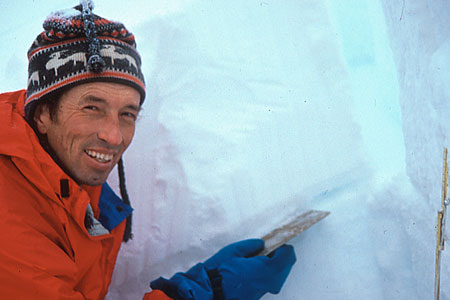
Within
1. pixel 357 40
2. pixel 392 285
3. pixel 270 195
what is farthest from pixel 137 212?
pixel 357 40

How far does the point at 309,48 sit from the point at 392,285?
1.13 m

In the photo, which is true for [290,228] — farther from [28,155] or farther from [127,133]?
[28,155]

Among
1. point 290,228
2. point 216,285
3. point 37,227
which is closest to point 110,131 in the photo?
point 37,227

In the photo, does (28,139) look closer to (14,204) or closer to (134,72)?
(14,204)

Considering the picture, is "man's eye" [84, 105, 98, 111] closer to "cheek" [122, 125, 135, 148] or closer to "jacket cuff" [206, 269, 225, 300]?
"cheek" [122, 125, 135, 148]

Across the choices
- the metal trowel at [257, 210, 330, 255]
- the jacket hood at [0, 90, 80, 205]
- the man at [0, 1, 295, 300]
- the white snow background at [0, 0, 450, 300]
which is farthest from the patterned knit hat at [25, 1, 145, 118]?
the metal trowel at [257, 210, 330, 255]

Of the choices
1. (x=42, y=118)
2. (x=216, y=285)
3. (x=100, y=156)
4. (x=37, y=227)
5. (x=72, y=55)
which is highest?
(x=72, y=55)

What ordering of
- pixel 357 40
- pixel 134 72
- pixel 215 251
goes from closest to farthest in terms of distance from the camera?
pixel 134 72 < pixel 215 251 < pixel 357 40

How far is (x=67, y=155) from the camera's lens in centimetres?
104

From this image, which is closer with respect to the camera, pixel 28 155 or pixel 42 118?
pixel 28 155

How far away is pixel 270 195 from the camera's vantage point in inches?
60.6

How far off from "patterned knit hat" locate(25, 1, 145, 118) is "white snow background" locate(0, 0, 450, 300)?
0.61 meters

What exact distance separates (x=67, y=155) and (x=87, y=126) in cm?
11

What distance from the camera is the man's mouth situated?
1049mm
